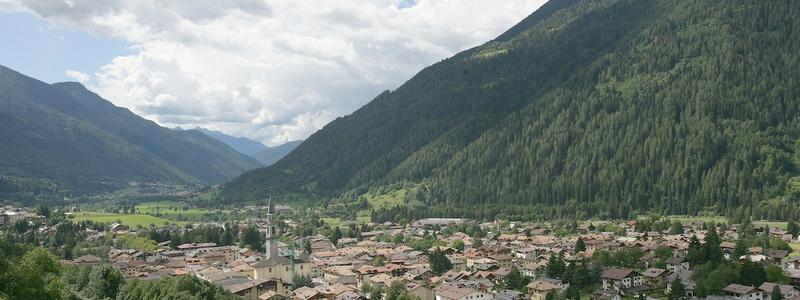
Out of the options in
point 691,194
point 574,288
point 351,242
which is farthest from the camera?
point 691,194

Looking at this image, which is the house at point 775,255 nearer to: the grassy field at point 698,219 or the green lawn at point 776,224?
the green lawn at point 776,224

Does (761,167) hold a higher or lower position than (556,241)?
higher

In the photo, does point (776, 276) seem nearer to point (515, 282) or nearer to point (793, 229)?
point (515, 282)

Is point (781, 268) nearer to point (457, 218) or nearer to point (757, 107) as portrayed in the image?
point (457, 218)

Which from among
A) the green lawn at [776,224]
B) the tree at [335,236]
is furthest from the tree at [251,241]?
the green lawn at [776,224]

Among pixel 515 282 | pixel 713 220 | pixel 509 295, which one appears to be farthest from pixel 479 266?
pixel 713 220

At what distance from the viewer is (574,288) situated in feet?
284

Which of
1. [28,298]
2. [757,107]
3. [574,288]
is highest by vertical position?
[757,107]

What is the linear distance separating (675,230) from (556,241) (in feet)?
64.5

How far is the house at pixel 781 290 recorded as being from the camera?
76700mm

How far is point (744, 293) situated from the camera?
7706 cm

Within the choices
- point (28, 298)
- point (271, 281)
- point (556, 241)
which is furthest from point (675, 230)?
point (28, 298)

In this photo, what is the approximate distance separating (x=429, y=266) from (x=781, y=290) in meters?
45.2

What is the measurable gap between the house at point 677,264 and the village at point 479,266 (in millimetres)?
150
